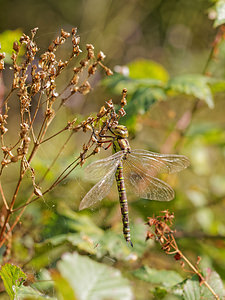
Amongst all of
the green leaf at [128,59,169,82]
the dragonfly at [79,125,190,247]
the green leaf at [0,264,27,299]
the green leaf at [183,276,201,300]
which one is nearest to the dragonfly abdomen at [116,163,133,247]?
the dragonfly at [79,125,190,247]

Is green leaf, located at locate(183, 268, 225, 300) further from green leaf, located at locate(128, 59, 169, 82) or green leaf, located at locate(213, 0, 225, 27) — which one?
green leaf, located at locate(128, 59, 169, 82)

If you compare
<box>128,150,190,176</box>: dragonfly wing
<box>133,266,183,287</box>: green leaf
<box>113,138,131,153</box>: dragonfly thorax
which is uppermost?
<box>113,138,131,153</box>: dragonfly thorax

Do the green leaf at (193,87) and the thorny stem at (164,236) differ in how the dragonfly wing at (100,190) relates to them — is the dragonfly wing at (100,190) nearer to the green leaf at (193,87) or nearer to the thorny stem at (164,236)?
the thorny stem at (164,236)

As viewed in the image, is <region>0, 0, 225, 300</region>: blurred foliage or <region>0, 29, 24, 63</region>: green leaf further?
<region>0, 29, 24, 63</region>: green leaf

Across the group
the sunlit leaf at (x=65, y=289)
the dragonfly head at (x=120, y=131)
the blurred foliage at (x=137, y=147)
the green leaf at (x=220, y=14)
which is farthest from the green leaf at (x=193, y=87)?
the sunlit leaf at (x=65, y=289)

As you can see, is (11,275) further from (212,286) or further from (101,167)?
(212,286)

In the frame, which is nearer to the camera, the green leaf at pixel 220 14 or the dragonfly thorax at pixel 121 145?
the dragonfly thorax at pixel 121 145
